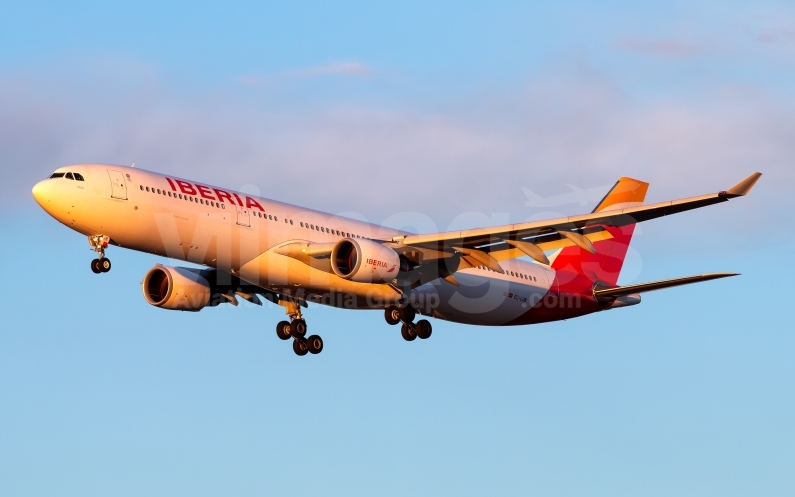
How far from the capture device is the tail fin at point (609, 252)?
54156 millimetres

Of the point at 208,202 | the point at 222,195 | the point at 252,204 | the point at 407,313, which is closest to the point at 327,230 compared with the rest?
the point at 252,204

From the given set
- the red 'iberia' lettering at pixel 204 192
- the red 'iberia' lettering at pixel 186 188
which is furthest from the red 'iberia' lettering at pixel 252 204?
the red 'iberia' lettering at pixel 186 188

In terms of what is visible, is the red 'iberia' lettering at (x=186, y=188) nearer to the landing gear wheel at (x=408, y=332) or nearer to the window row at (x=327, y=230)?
the window row at (x=327, y=230)

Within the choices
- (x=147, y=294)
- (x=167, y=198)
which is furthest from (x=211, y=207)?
(x=147, y=294)

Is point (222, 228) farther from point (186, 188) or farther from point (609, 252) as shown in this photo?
point (609, 252)

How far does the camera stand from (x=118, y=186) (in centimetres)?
4178

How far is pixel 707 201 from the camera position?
3794 cm

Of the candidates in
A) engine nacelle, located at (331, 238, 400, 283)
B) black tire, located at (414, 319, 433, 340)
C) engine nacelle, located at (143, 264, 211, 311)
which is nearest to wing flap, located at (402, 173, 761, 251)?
engine nacelle, located at (331, 238, 400, 283)

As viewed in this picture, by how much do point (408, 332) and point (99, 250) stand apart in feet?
43.4

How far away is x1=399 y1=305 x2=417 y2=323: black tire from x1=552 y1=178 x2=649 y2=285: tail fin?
8.44 m

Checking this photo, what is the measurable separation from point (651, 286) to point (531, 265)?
577 cm

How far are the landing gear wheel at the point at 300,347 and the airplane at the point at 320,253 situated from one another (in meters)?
0.05

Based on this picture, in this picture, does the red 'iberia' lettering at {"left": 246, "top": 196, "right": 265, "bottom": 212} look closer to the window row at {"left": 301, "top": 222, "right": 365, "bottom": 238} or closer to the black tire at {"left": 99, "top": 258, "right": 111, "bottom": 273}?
the window row at {"left": 301, "top": 222, "right": 365, "bottom": 238}

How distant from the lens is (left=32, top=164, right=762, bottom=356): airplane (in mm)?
41625
